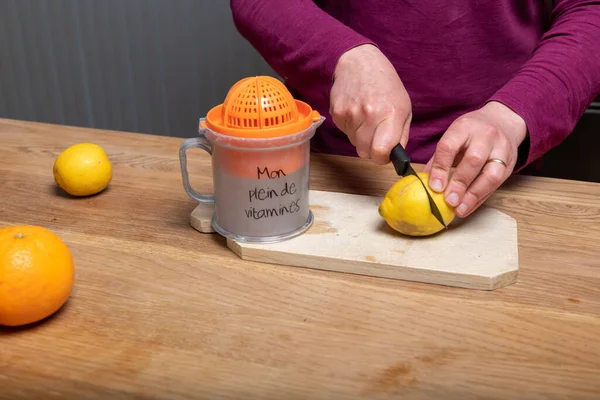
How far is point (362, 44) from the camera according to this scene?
1.07 metres

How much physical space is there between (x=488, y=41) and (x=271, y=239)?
654 millimetres

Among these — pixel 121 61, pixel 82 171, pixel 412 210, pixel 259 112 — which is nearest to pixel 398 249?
pixel 412 210

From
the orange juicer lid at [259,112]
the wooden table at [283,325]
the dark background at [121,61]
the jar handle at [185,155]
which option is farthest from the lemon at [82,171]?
the dark background at [121,61]

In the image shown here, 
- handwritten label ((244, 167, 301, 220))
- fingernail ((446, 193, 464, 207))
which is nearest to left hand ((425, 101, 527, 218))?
fingernail ((446, 193, 464, 207))

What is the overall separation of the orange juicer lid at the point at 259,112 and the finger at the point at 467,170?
0.23 metres

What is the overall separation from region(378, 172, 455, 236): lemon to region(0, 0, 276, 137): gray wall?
1.57m

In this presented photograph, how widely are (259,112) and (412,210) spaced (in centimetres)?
25

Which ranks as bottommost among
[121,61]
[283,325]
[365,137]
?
[121,61]

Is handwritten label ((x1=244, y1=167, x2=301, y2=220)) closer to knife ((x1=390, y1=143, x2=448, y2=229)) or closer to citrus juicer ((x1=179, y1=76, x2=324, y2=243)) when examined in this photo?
citrus juicer ((x1=179, y1=76, x2=324, y2=243))

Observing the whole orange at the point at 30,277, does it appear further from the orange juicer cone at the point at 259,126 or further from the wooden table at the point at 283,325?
the orange juicer cone at the point at 259,126

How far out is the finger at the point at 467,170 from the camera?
92 centimetres

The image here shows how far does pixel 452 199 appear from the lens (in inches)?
36.1

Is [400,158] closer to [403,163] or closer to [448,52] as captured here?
[403,163]

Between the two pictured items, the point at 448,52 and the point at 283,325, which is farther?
the point at 448,52
